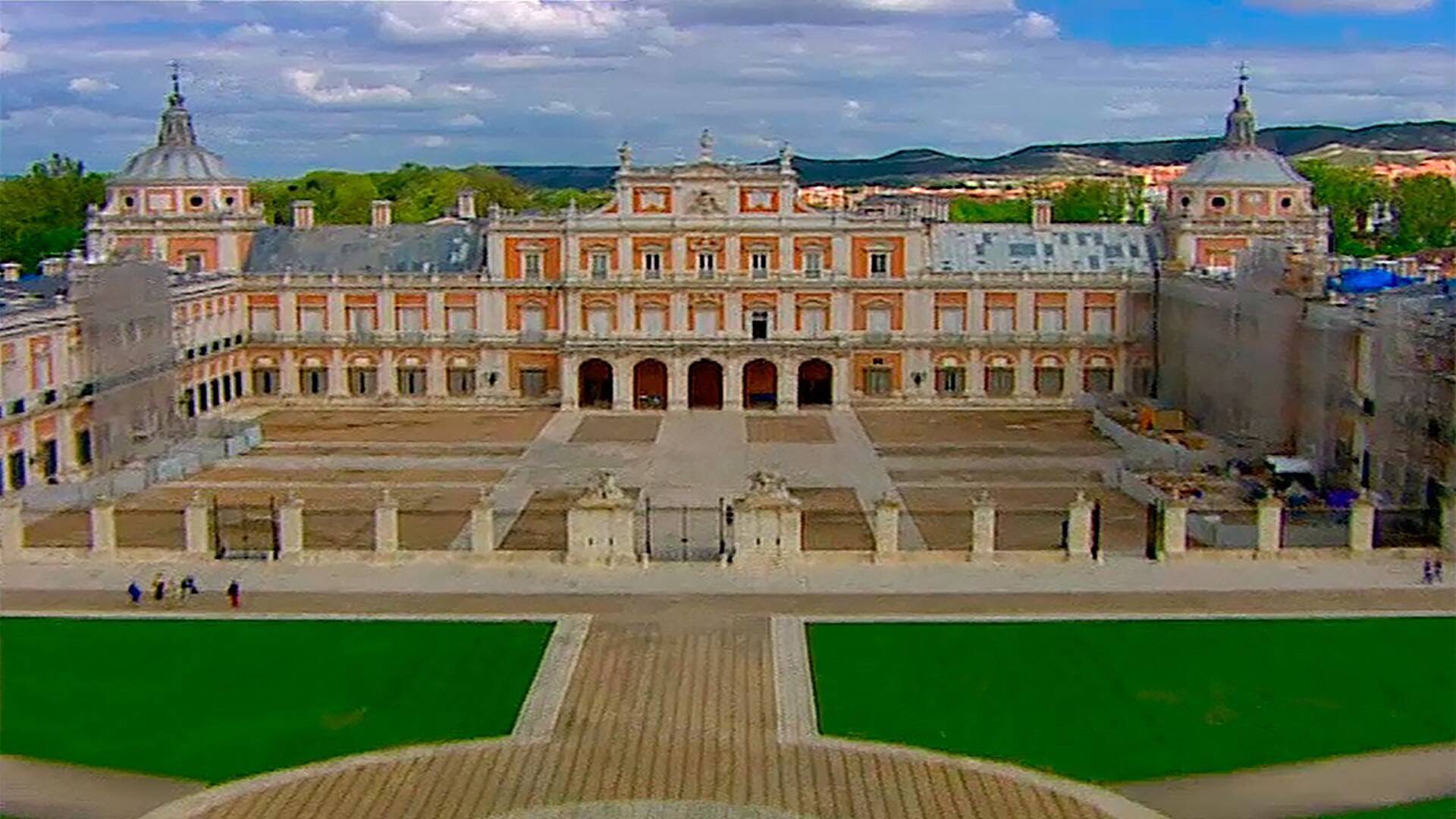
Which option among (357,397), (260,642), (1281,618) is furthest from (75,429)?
(1281,618)

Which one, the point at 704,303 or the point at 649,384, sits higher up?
the point at 704,303

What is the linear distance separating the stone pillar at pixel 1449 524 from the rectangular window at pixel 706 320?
109ft

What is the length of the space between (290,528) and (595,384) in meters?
30.0

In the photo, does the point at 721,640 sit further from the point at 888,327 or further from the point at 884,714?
the point at 888,327

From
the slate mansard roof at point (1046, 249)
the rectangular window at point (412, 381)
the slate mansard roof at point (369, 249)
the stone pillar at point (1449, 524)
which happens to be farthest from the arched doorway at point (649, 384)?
the stone pillar at point (1449, 524)

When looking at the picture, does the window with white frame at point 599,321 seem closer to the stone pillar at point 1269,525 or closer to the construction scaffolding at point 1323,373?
the construction scaffolding at point 1323,373

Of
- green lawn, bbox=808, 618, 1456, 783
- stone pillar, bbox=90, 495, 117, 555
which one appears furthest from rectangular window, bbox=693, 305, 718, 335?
green lawn, bbox=808, 618, 1456, 783

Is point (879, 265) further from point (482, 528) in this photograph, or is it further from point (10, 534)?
point (10, 534)

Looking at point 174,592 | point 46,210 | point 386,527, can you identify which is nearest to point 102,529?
point 174,592

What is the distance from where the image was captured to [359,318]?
215ft

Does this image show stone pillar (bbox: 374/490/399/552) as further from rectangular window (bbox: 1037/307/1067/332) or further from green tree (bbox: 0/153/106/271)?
green tree (bbox: 0/153/106/271)

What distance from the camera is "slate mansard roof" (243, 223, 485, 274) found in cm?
6669

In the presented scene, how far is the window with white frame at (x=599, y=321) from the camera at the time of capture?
64875mm

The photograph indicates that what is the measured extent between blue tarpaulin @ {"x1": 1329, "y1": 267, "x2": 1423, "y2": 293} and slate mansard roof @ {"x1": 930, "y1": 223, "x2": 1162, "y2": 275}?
16.3m
